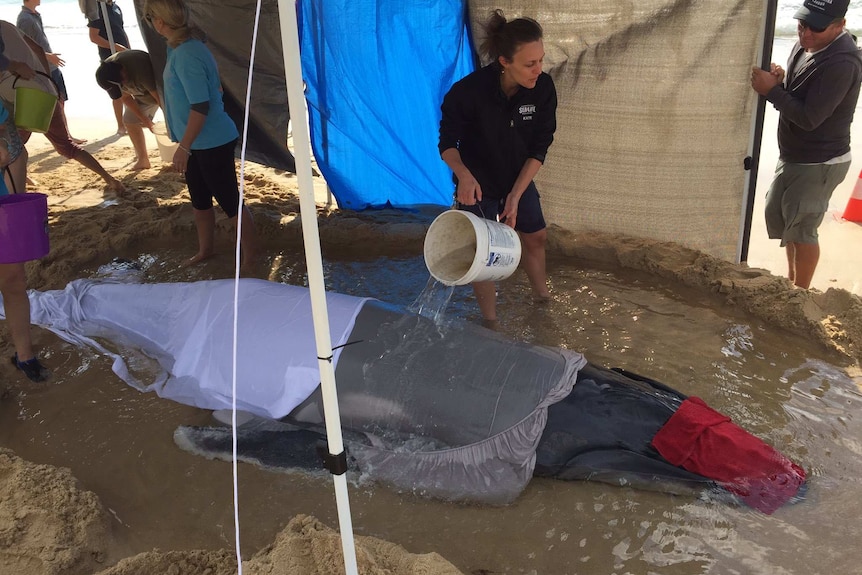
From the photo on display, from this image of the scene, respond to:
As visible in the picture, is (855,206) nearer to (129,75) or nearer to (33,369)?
(129,75)

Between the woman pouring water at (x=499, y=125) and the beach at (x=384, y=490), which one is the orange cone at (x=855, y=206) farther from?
the woman pouring water at (x=499, y=125)

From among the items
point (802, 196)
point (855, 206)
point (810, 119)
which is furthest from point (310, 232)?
point (855, 206)

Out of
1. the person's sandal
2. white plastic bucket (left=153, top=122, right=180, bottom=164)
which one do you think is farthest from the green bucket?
white plastic bucket (left=153, top=122, right=180, bottom=164)

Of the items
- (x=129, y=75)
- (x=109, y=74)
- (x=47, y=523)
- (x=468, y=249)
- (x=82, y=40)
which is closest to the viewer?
(x=47, y=523)

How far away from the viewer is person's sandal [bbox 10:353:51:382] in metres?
3.15

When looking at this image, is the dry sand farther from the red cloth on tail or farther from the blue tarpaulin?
the red cloth on tail

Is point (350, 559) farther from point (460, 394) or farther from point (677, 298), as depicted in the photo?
point (677, 298)

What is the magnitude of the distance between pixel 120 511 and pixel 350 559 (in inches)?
48.5

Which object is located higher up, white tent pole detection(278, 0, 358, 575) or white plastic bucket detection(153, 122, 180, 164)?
white tent pole detection(278, 0, 358, 575)

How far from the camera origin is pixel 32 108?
3.35m

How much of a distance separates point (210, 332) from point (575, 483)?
1567mm

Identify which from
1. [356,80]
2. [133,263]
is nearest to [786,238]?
[356,80]

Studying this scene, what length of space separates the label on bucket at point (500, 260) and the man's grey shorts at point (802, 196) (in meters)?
1.71

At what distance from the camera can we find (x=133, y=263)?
4.47 m
